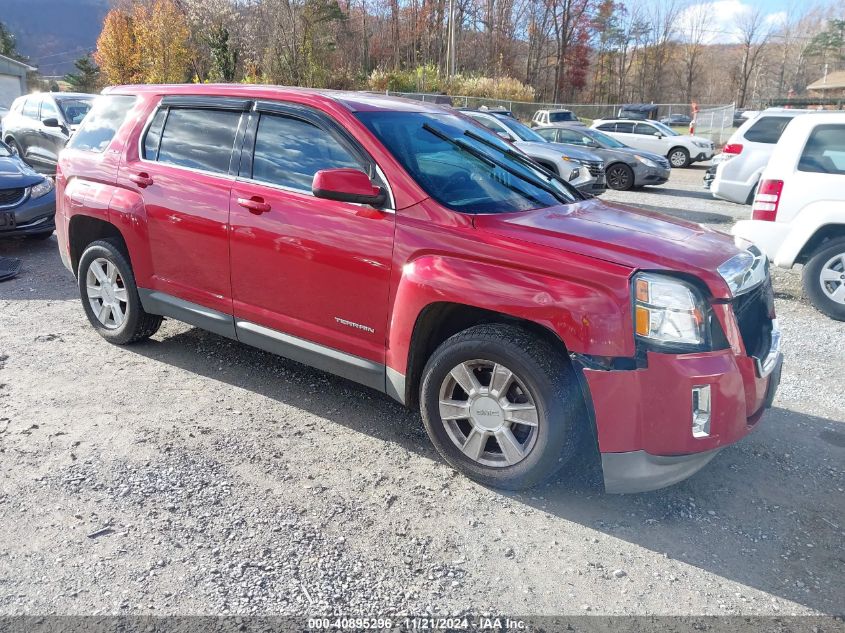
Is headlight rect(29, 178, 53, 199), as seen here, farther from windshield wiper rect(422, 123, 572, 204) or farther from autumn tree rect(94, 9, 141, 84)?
autumn tree rect(94, 9, 141, 84)

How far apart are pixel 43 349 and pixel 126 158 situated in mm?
1605

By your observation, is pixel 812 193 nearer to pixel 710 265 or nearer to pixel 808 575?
pixel 710 265

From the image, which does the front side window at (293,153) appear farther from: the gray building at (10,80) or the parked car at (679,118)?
the parked car at (679,118)

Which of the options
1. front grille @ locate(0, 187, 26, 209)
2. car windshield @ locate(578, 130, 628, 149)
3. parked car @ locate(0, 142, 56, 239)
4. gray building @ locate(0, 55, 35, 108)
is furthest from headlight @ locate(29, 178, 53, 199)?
gray building @ locate(0, 55, 35, 108)

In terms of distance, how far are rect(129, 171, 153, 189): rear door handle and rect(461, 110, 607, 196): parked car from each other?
28.7 ft

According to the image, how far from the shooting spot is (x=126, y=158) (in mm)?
4637

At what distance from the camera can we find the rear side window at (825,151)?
21.4 ft

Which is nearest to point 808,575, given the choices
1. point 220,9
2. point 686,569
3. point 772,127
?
point 686,569

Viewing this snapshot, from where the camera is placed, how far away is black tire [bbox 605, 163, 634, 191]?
1557 centimetres

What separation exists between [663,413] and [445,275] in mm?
1158

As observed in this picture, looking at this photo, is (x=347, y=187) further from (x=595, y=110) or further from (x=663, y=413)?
(x=595, y=110)

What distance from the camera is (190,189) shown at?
4219 millimetres

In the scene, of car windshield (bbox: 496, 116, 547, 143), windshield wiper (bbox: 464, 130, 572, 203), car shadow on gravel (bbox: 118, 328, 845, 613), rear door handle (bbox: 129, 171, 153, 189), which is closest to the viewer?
car shadow on gravel (bbox: 118, 328, 845, 613)

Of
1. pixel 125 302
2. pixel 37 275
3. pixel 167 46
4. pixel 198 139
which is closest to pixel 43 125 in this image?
pixel 37 275
